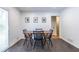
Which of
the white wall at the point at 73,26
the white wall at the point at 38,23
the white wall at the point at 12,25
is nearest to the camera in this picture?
the white wall at the point at 73,26

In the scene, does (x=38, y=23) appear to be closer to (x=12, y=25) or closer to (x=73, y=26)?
(x=12, y=25)

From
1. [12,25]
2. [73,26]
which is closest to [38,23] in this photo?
[12,25]

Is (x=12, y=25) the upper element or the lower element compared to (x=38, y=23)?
lower

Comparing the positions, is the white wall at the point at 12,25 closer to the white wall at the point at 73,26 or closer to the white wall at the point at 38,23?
the white wall at the point at 38,23

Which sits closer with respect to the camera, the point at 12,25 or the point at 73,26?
the point at 73,26

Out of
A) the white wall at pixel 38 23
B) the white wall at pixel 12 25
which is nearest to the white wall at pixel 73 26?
the white wall at pixel 38 23

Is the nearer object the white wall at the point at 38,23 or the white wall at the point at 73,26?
the white wall at the point at 73,26

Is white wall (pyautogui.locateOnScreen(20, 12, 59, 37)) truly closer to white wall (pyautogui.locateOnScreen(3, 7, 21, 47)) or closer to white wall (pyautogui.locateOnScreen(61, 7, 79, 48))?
white wall (pyautogui.locateOnScreen(3, 7, 21, 47))

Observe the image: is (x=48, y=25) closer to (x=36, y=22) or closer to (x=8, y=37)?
(x=36, y=22)

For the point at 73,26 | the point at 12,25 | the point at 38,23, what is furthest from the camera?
the point at 38,23

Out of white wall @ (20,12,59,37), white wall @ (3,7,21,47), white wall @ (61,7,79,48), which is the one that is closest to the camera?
white wall @ (61,7,79,48)

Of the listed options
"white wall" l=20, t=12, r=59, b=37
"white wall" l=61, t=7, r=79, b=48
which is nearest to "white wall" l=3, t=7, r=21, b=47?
"white wall" l=20, t=12, r=59, b=37
